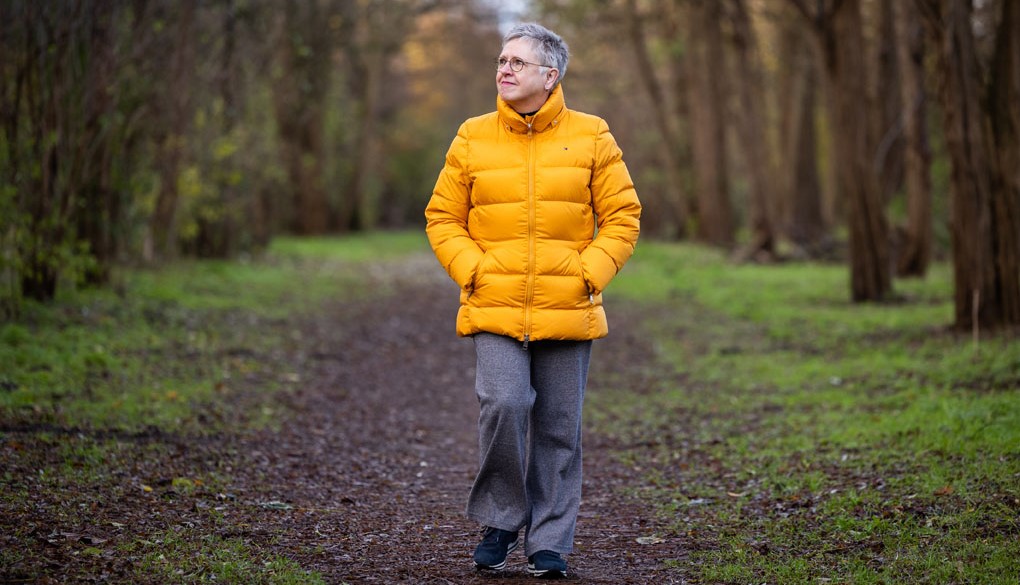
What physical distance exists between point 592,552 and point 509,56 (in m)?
2.41

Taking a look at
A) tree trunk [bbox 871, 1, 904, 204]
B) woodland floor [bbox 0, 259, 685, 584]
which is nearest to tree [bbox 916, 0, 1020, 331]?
woodland floor [bbox 0, 259, 685, 584]

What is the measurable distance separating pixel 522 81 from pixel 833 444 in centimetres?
402

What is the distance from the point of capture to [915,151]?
17922 millimetres

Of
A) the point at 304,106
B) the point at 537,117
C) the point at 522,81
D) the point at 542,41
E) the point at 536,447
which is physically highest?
the point at 304,106

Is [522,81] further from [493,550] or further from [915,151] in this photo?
[915,151]

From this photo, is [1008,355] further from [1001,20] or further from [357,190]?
[357,190]

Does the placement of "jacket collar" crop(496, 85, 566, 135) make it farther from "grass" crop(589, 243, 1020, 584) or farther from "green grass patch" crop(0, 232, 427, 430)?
"green grass patch" crop(0, 232, 427, 430)

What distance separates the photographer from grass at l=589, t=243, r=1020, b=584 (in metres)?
5.29

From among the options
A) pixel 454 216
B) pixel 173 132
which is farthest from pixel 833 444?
pixel 173 132

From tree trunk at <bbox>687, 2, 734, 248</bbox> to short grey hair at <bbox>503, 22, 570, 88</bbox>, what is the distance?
21.9 meters

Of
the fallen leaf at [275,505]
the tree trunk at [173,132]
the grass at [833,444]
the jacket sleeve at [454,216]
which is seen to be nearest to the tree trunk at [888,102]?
the grass at [833,444]

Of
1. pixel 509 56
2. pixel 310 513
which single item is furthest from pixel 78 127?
pixel 509 56

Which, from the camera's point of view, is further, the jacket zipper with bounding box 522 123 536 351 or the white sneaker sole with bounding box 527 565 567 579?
the white sneaker sole with bounding box 527 565 567 579

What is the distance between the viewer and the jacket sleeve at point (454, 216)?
489 centimetres
